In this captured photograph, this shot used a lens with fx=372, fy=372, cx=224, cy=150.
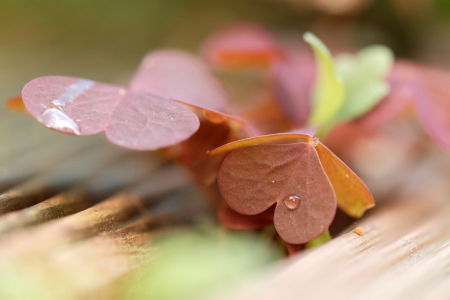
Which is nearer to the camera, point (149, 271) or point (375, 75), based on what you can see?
point (149, 271)

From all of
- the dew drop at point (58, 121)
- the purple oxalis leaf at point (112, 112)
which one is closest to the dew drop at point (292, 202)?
the purple oxalis leaf at point (112, 112)

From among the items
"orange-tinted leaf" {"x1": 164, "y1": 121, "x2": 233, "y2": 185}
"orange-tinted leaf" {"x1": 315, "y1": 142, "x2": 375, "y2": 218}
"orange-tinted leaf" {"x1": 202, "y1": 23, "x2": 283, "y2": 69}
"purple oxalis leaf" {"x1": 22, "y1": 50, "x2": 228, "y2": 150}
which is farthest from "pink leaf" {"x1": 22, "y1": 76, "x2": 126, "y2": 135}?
"orange-tinted leaf" {"x1": 202, "y1": 23, "x2": 283, "y2": 69}

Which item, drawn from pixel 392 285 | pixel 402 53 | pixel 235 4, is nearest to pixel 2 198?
pixel 392 285

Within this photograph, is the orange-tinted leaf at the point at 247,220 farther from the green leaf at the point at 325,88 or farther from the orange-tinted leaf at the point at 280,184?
the green leaf at the point at 325,88

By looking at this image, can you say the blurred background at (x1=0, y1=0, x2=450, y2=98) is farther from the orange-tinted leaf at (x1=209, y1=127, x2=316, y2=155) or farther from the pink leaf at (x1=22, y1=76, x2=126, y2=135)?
the orange-tinted leaf at (x1=209, y1=127, x2=316, y2=155)

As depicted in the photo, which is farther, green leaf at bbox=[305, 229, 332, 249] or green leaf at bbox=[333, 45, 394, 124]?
green leaf at bbox=[333, 45, 394, 124]

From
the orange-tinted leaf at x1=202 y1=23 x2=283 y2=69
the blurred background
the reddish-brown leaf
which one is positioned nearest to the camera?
the reddish-brown leaf

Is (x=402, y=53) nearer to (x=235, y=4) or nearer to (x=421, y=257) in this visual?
(x=235, y=4)
